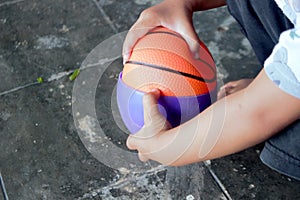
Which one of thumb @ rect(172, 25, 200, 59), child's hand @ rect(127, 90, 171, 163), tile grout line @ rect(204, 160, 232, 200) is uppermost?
thumb @ rect(172, 25, 200, 59)

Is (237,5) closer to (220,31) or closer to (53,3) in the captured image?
(220,31)

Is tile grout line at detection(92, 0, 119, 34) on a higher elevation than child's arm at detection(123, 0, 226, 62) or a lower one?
lower

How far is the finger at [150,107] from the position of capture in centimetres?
146

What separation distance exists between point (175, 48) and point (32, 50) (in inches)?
31.2

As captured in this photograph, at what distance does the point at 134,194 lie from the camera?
1.65m

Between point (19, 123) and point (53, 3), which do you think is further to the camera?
point (53, 3)

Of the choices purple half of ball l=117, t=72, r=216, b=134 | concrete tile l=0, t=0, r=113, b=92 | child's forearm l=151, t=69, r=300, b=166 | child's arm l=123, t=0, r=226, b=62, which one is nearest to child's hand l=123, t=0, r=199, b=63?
child's arm l=123, t=0, r=226, b=62

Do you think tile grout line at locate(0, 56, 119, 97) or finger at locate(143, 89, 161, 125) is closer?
finger at locate(143, 89, 161, 125)

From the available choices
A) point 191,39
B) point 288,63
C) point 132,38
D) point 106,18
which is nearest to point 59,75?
point 106,18

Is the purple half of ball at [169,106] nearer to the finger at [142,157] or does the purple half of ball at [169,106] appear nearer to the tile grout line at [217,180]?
the finger at [142,157]

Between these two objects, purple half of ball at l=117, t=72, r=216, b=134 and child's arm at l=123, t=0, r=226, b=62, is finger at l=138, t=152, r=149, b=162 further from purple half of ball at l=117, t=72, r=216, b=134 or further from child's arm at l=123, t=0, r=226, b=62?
child's arm at l=123, t=0, r=226, b=62

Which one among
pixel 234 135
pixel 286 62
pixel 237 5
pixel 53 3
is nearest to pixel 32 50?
pixel 53 3

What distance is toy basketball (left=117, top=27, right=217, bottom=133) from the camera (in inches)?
59.5

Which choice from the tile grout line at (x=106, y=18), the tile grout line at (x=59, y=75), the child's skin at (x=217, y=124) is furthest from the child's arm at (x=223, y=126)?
the tile grout line at (x=106, y=18)
